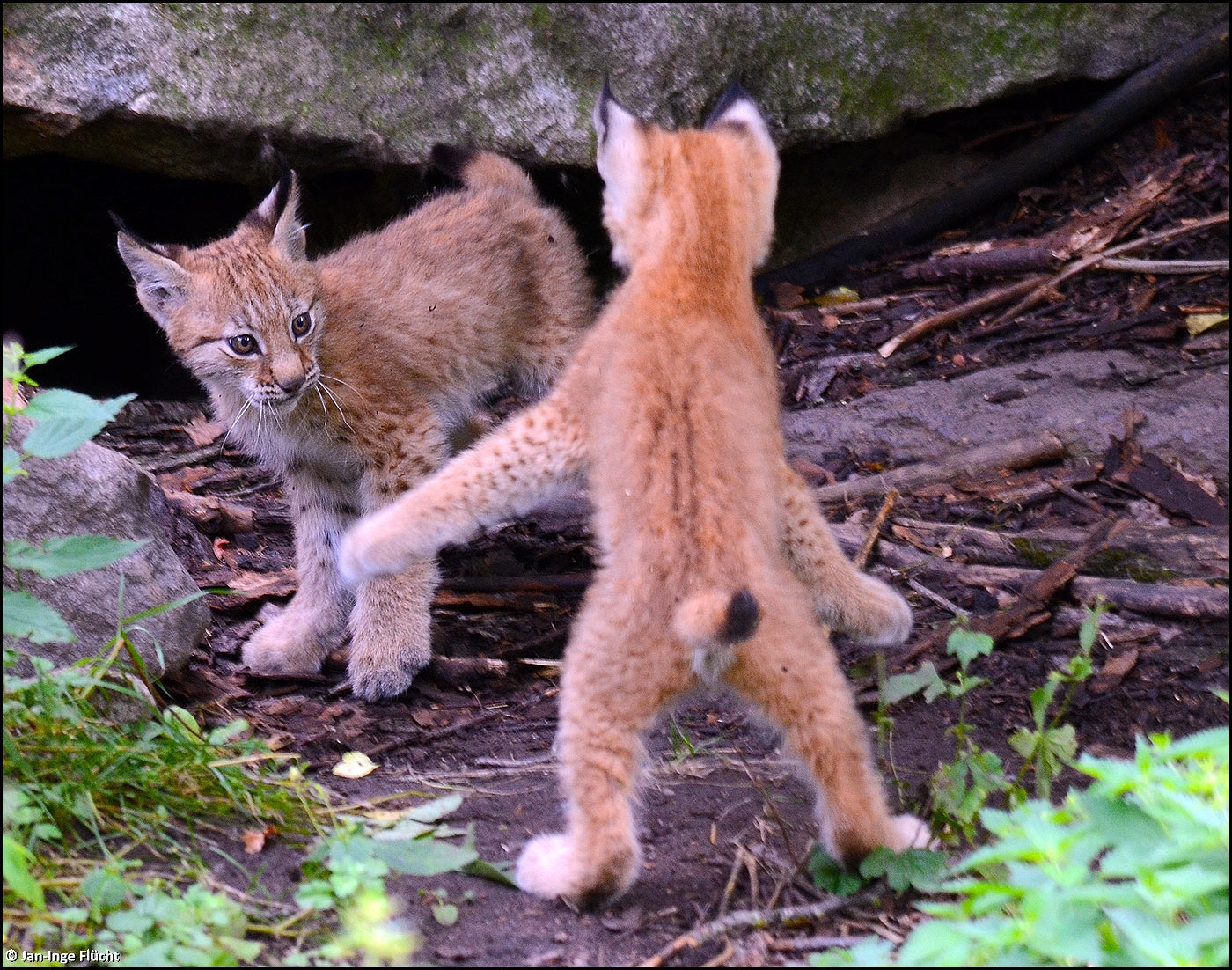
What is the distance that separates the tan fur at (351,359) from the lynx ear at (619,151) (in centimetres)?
152

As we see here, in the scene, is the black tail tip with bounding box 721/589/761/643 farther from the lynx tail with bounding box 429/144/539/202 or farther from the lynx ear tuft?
the lynx tail with bounding box 429/144/539/202

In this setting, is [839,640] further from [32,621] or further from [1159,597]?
[32,621]

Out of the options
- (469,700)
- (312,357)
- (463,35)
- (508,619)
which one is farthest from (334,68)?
(469,700)

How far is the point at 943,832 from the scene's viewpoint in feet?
9.39

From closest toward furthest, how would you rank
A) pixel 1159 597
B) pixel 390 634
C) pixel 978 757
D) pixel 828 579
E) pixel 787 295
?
pixel 978 757 < pixel 828 579 < pixel 1159 597 < pixel 390 634 < pixel 787 295

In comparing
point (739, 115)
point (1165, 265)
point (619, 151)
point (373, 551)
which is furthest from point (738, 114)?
point (1165, 265)

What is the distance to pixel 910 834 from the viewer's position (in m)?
2.87

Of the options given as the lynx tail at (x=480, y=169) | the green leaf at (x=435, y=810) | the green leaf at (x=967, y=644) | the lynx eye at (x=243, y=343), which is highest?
the lynx tail at (x=480, y=169)

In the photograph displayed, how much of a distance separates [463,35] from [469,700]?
3383 mm

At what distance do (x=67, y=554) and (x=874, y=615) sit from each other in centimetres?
211

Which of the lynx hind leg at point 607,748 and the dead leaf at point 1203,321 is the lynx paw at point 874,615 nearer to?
the lynx hind leg at point 607,748

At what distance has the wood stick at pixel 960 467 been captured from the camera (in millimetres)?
4652

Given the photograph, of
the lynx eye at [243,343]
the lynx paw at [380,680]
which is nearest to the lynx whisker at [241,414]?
the lynx eye at [243,343]

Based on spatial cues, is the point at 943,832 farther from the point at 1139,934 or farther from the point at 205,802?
the point at 205,802
